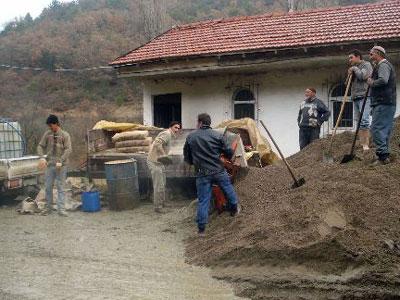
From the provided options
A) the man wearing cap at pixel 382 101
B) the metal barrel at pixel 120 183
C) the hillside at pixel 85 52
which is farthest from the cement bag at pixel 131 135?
the hillside at pixel 85 52

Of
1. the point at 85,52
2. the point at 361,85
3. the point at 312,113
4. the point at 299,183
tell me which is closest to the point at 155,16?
the point at 85,52

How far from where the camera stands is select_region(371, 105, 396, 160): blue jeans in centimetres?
709

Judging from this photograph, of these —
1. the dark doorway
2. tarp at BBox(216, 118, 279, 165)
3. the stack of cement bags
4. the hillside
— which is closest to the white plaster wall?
the dark doorway

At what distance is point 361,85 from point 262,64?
404 centimetres

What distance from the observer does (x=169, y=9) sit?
4803cm

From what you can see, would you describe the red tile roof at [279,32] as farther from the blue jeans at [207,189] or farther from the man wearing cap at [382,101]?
the blue jeans at [207,189]

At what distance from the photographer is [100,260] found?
21.4ft

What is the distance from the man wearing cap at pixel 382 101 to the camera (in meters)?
7.08

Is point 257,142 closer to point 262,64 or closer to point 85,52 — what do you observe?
point 262,64

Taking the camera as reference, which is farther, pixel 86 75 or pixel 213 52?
pixel 86 75

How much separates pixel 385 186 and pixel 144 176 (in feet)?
20.0

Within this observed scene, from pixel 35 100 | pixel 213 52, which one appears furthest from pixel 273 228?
pixel 35 100

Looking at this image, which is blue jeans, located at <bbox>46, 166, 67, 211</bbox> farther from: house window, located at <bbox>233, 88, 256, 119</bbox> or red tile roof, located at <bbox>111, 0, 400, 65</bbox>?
house window, located at <bbox>233, 88, 256, 119</bbox>

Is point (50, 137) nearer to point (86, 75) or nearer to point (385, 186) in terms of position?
point (385, 186)
